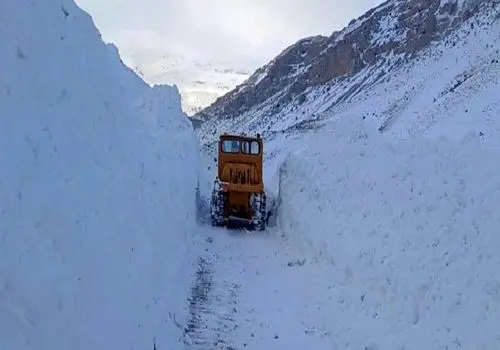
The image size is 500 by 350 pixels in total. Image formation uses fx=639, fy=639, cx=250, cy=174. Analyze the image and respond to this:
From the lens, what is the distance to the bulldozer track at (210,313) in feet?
28.4

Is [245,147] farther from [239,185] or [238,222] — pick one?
[238,222]

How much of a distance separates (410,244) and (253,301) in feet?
9.12

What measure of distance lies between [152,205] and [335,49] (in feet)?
295

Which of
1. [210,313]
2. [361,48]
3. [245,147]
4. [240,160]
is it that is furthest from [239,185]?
[361,48]

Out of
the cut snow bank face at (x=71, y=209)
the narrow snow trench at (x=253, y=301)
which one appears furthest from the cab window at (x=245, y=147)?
the cut snow bank face at (x=71, y=209)

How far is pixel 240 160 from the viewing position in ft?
67.7

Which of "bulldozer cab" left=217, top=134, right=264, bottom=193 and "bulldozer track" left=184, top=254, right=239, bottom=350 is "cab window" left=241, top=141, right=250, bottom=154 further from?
"bulldozer track" left=184, top=254, right=239, bottom=350

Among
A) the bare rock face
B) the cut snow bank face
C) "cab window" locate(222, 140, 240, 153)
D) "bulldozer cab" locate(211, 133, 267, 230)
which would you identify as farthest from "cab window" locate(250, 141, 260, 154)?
the bare rock face

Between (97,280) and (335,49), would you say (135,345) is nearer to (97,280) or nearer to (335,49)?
(97,280)

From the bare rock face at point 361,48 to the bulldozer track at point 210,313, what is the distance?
61.6 m

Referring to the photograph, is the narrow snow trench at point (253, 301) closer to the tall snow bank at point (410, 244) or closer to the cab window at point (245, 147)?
the tall snow bank at point (410, 244)

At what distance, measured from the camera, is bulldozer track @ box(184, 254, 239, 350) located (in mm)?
8664

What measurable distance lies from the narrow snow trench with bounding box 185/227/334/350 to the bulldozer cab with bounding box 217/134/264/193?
4.74 metres

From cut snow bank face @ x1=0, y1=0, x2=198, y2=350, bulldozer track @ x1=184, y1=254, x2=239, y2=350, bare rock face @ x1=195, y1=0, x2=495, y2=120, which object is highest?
bare rock face @ x1=195, y1=0, x2=495, y2=120
